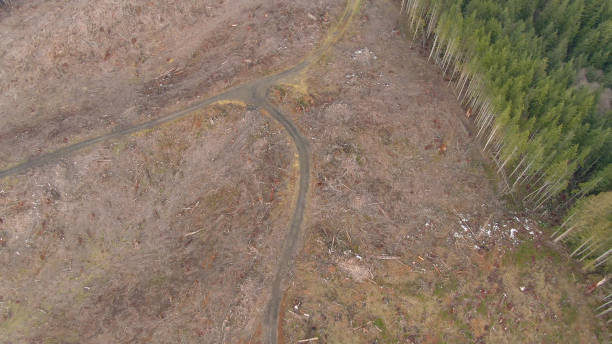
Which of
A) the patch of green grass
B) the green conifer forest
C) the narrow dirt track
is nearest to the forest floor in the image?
the patch of green grass

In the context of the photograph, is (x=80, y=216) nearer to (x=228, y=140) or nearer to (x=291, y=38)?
(x=228, y=140)

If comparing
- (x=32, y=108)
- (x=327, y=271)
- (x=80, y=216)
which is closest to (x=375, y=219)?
(x=327, y=271)

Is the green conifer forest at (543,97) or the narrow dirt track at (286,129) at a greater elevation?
the green conifer forest at (543,97)

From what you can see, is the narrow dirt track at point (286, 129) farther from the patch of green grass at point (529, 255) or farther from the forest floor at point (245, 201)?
the patch of green grass at point (529, 255)

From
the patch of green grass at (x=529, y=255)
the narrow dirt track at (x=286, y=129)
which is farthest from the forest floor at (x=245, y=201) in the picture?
the narrow dirt track at (x=286, y=129)

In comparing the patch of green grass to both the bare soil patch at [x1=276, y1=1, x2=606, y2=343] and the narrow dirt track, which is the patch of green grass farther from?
the narrow dirt track

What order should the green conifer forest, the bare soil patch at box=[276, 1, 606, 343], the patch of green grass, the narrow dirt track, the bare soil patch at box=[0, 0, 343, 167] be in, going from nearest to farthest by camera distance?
the bare soil patch at box=[276, 1, 606, 343]
the narrow dirt track
the green conifer forest
the patch of green grass
the bare soil patch at box=[0, 0, 343, 167]
